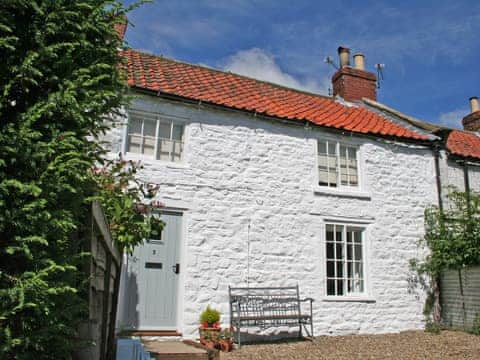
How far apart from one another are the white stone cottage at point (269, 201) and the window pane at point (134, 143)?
2 centimetres

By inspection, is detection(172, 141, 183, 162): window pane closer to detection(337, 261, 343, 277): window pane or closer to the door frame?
the door frame

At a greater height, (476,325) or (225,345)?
(476,325)

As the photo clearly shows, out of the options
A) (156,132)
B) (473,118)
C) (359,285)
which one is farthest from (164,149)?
(473,118)

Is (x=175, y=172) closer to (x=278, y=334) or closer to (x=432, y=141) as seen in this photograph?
(x=278, y=334)

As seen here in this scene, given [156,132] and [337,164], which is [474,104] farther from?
[156,132]

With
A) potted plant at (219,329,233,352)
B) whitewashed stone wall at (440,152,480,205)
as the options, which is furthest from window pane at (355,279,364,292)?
potted plant at (219,329,233,352)

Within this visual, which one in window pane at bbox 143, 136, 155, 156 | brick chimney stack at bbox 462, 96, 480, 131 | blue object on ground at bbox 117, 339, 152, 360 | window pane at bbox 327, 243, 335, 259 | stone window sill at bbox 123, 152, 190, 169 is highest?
brick chimney stack at bbox 462, 96, 480, 131

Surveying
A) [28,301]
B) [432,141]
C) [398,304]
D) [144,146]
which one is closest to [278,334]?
[398,304]

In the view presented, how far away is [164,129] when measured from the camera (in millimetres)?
9570

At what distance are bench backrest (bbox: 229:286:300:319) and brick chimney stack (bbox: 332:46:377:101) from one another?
8.12 m

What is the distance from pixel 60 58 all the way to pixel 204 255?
648 centimetres

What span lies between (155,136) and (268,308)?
4309mm

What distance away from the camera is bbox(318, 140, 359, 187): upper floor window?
35.7ft

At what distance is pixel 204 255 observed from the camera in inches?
→ 353
